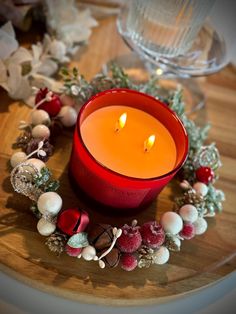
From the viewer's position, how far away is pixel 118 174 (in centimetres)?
43

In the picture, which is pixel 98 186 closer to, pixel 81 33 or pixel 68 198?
pixel 68 198

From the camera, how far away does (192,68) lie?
2.17 feet

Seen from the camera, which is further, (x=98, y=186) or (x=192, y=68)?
(x=192, y=68)

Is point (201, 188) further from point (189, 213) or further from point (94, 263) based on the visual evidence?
point (94, 263)

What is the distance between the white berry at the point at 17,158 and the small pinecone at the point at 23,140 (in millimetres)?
27

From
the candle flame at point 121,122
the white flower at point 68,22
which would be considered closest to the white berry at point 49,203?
the candle flame at point 121,122

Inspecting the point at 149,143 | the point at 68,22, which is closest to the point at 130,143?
the point at 149,143

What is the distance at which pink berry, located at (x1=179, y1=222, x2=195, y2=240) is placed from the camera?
491 mm

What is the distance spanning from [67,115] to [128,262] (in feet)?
0.70

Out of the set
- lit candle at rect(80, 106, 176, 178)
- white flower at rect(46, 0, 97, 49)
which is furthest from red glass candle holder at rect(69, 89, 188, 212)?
white flower at rect(46, 0, 97, 49)

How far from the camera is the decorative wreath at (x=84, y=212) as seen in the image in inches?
17.5

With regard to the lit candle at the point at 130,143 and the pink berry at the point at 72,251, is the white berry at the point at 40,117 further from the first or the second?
the pink berry at the point at 72,251

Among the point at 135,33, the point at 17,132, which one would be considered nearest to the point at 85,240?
the point at 17,132

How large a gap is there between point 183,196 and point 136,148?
3.8 inches
